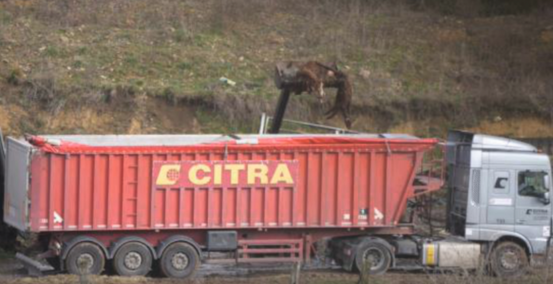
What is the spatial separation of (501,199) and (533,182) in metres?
0.77

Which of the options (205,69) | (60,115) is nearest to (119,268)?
(60,115)

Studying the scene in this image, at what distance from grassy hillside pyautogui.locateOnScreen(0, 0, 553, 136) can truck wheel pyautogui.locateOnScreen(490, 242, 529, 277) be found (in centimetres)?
1227

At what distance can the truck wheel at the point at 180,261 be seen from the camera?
20.6 meters

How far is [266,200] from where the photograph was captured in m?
20.8

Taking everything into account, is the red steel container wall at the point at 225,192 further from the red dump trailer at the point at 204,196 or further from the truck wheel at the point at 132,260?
the truck wheel at the point at 132,260

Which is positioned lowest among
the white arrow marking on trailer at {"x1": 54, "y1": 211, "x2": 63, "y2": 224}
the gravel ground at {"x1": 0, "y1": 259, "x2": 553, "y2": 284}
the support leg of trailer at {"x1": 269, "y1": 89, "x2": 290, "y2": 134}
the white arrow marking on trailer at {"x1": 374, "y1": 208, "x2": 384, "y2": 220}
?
the gravel ground at {"x1": 0, "y1": 259, "x2": 553, "y2": 284}

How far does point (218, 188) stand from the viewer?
20.6 metres

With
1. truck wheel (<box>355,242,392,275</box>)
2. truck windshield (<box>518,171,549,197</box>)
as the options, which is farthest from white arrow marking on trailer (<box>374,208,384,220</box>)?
truck windshield (<box>518,171,549,197</box>)

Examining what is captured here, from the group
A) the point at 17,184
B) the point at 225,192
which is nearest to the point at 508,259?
the point at 225,192

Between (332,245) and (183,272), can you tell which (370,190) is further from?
(183,272)

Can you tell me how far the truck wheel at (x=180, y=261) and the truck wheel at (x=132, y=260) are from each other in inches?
15.4

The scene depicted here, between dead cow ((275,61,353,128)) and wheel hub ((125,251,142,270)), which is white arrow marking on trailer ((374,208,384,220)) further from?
wheel hub ((125,251,142,270))

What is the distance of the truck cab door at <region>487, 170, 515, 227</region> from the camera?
21516 mm

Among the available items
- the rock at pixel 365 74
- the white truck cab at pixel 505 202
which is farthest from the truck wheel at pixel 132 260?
the rock at pixel 365 74
